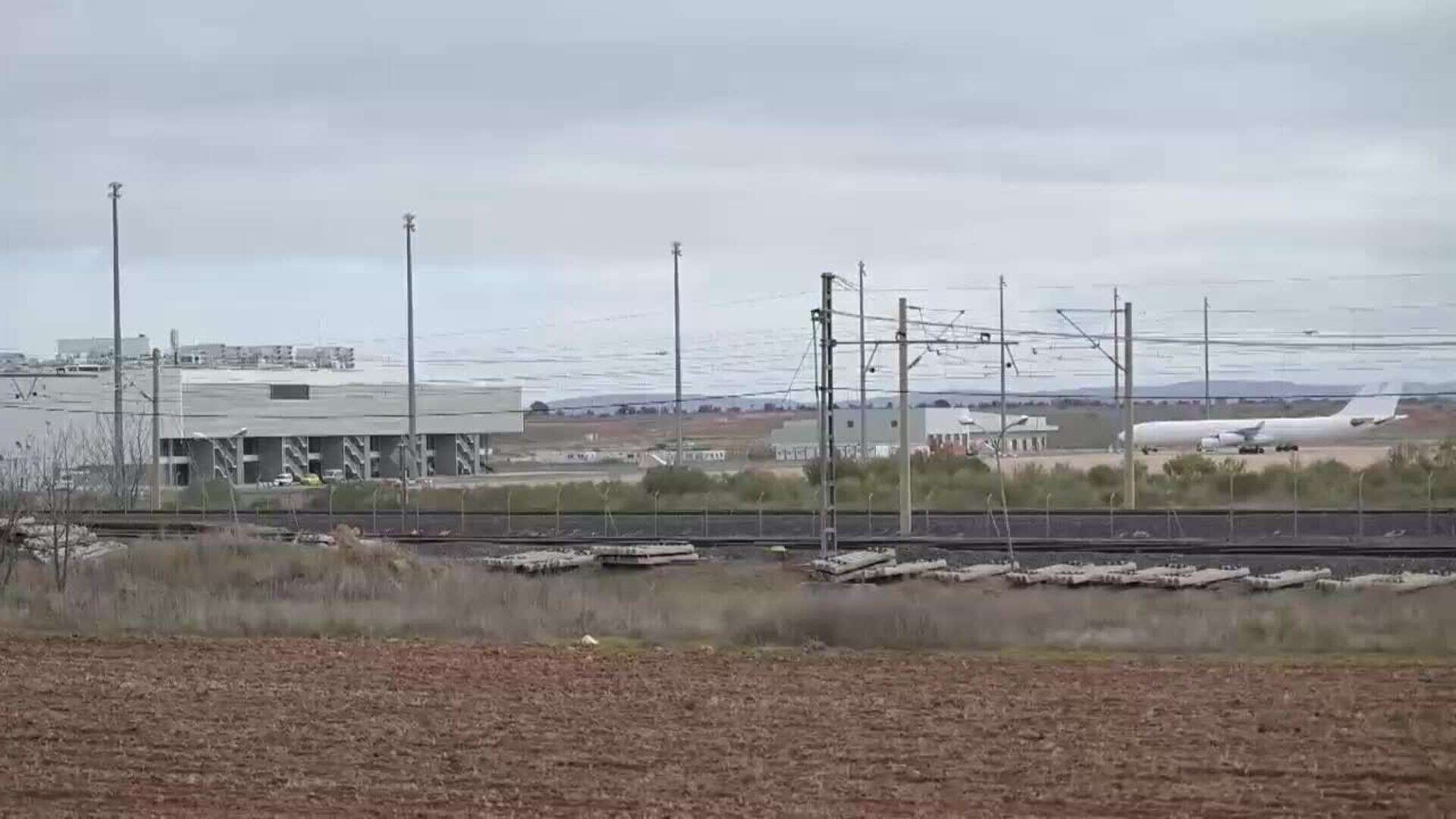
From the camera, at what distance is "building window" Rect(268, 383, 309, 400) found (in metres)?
110

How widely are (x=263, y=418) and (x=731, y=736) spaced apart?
308 feet

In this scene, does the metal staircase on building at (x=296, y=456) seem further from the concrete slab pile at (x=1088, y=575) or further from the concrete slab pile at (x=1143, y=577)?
the concrete slab pile at (x=1143, y=577)

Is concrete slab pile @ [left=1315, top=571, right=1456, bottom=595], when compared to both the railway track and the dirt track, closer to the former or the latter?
the railway track

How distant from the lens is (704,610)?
34219 millimetres

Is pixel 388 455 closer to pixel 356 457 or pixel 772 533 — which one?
pixel 356 457

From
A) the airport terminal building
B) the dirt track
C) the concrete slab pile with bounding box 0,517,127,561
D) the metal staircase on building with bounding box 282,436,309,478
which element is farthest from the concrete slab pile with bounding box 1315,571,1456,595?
the metal staircase on building with bounding box 282,436,309,478

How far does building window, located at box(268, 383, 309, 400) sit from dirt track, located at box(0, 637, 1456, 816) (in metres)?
84.4

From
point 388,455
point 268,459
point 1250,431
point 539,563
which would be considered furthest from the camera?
point 1250,431

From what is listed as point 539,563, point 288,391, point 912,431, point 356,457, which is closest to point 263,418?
point 288,391

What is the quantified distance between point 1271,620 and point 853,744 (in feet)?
44.4

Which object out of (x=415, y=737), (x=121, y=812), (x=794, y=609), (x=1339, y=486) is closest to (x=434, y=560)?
(x=794, y=609)

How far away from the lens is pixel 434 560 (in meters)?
45.3

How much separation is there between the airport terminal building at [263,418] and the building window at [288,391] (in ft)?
0.23

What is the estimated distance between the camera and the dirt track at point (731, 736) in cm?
1590
